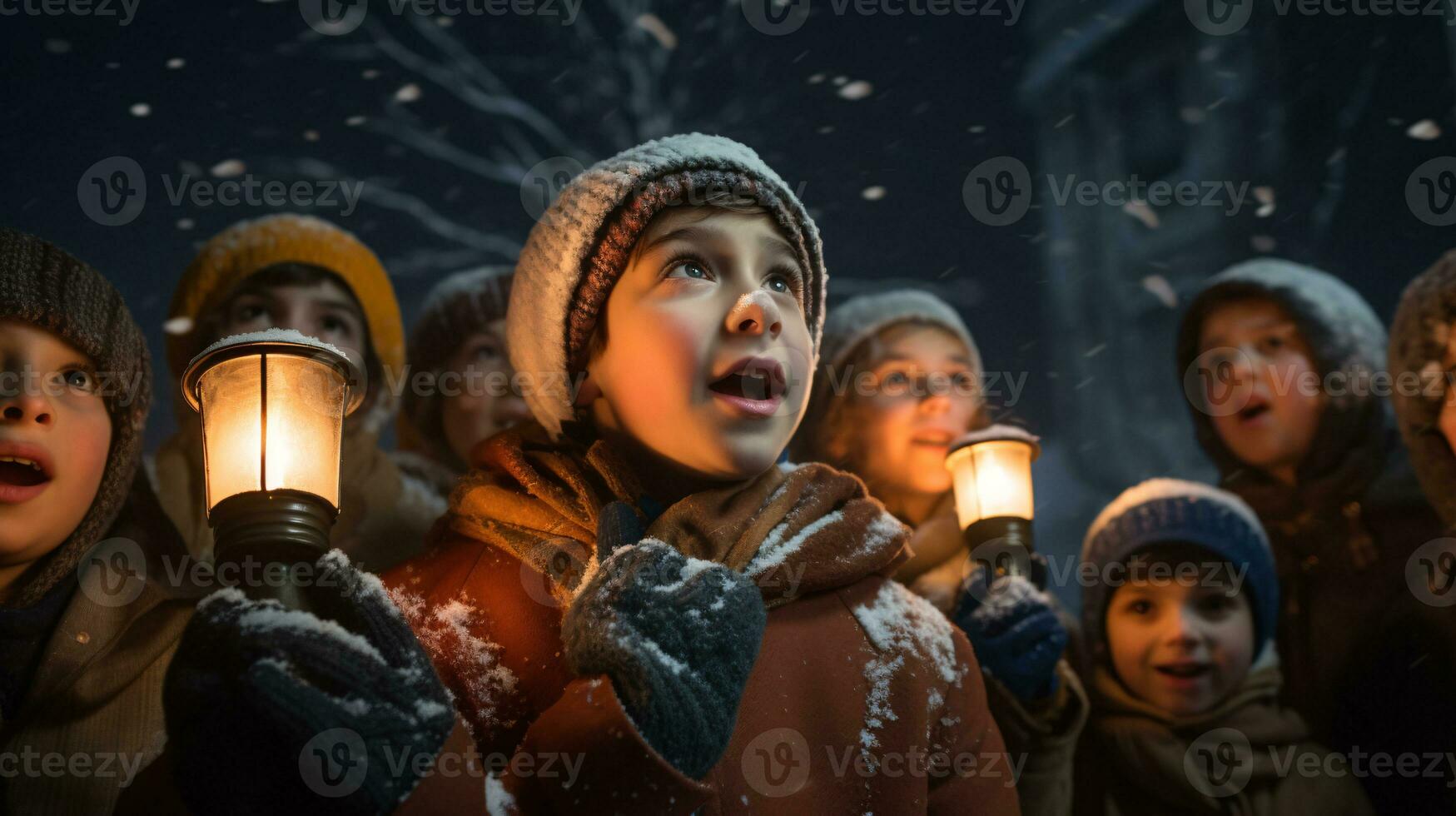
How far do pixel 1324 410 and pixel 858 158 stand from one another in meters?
1.92

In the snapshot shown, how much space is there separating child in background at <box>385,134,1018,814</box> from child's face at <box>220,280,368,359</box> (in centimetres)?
109

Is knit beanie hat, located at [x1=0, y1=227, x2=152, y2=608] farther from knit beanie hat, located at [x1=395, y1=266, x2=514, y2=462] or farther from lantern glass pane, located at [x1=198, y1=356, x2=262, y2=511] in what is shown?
knit beanie hat, located at [x1=395, y1=266, x2=514, y2=462]

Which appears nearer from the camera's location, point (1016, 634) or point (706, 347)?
point (706, 347)

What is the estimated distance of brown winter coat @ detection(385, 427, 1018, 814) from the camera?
1.83 meters

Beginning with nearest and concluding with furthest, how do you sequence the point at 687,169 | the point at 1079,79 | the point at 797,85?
the point at 687,169 → the point at 797,85 → the point at 1079,79

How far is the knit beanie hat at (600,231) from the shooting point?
2059 mm

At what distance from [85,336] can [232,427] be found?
0.88 m

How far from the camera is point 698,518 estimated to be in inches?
76.4

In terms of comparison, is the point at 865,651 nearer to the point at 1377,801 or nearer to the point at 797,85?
the point at 1377,801

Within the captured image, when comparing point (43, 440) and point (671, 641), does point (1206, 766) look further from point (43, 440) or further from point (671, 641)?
point (43, 440)

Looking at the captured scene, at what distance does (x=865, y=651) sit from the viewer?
1956mm

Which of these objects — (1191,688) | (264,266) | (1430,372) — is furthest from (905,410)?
(264,266)

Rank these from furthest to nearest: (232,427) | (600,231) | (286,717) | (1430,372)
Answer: (1430,372) < (600,231) < (232,427) < (286,717)

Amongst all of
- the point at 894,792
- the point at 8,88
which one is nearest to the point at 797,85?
the point at 8,88
